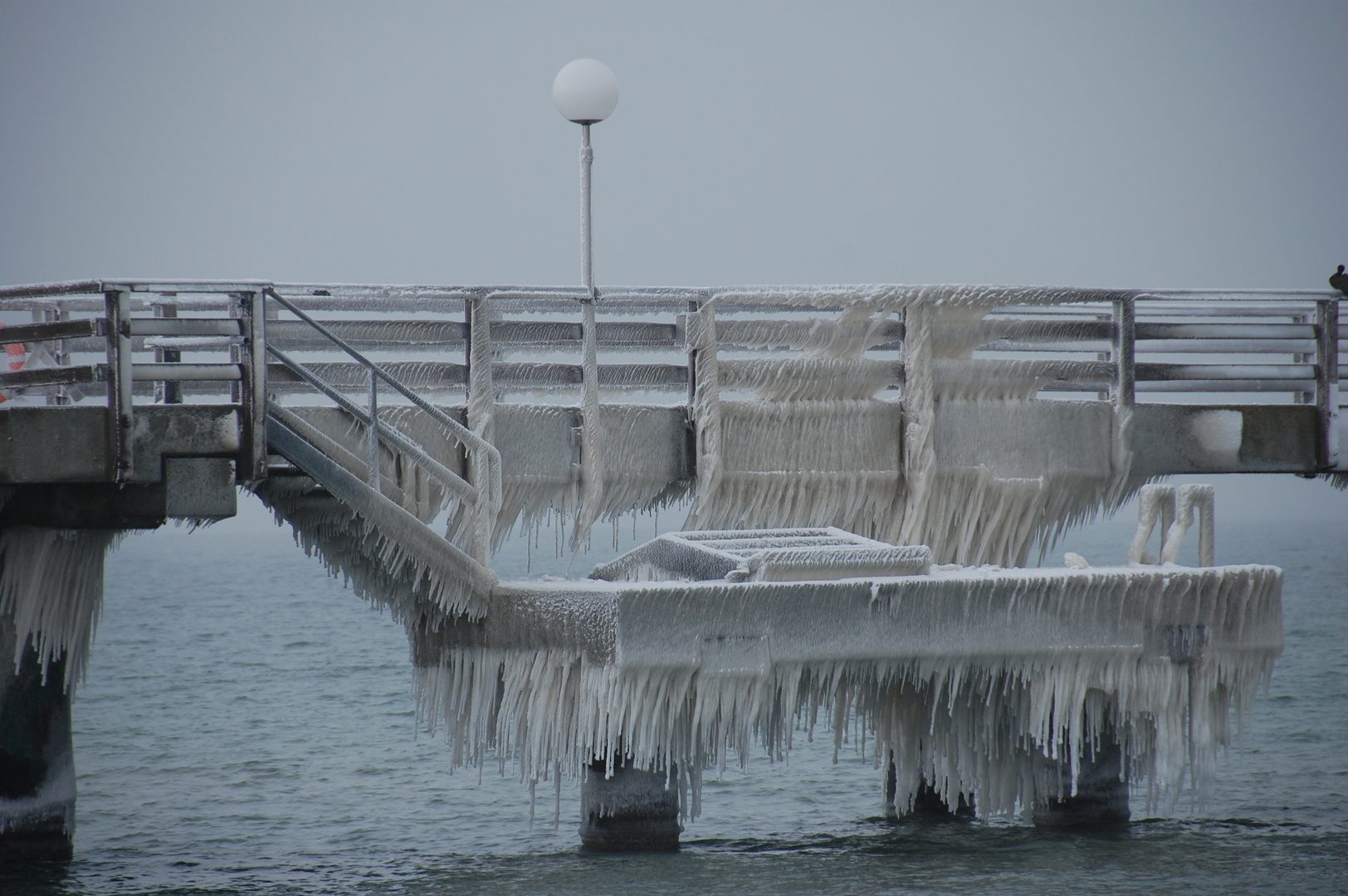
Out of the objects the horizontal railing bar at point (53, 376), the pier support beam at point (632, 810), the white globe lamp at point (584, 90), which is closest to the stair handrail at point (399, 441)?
the horizontal railing bar at point (53, 376)

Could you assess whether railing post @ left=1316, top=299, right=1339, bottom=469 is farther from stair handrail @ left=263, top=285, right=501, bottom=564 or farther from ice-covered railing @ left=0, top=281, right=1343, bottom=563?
stair handrail @ left=263, top=285, right=501, bottom=564

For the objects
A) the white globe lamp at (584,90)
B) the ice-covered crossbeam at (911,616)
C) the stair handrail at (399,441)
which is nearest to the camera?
the ice-covered crossbeam at (911,616)

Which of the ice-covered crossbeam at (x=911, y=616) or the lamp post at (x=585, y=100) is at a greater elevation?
the lamp post at (x=585, y=100)

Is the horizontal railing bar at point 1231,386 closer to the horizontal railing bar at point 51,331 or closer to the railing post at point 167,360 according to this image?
the railing post at point 167,360

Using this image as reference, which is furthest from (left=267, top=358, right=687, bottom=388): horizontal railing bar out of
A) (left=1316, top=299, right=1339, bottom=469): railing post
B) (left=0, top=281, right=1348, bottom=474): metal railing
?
(left=1316, top=299, right=1339, bottom=469): railing post

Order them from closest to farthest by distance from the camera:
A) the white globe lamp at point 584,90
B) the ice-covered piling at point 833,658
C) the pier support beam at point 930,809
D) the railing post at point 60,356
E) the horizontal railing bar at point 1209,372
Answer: the ice-covered piling at point 833,658 → the railing post at point 60,356 → the white globe lamp at point 584,90 → the horizontal railing bar at point 1209,372 → the pier support beam at point 930,809

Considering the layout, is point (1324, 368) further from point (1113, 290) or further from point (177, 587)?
point (177, 587)

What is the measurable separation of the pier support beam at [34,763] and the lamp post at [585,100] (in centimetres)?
542

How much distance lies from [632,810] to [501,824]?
4370mm

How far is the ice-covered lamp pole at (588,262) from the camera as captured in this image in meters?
12.6

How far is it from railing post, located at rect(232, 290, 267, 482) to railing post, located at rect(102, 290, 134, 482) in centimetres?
67

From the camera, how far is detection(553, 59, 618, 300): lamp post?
13156mm

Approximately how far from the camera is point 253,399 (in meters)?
10.4

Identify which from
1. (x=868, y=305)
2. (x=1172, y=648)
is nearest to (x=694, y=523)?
(x=868, y=305)
